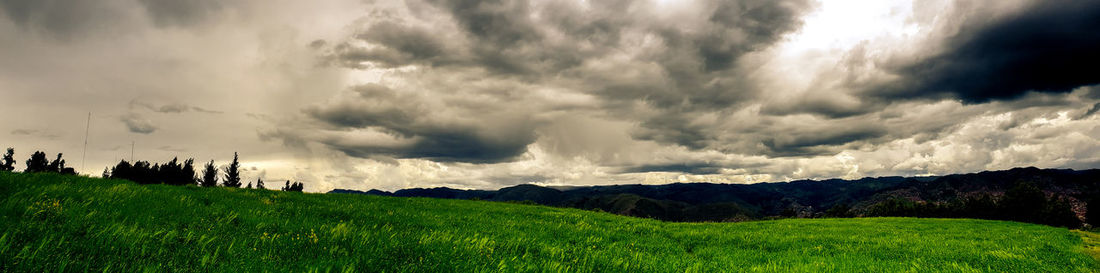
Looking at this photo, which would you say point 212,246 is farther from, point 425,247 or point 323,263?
point 425,247

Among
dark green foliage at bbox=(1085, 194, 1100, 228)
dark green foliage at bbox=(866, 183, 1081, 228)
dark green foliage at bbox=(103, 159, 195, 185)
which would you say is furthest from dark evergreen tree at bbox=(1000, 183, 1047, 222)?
dark green foliage at bbox=(103, 159, 195, 185)

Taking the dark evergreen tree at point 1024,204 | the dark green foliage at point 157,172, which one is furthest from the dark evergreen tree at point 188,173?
the dark evergreen tree at point 1024,204

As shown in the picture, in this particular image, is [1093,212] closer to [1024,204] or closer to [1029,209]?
[1024,204]

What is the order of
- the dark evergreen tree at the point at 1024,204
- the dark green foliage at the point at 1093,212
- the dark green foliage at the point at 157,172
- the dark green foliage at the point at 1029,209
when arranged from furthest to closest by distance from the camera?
1. the dark green foliage at the point at 157,172
2. the dark green foliage at the point at 1093,212
3. the dark evergreen tree at the point at 1024,204
4. the dark green foliage at the point at 1029,209

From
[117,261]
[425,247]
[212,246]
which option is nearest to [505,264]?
[425,247]

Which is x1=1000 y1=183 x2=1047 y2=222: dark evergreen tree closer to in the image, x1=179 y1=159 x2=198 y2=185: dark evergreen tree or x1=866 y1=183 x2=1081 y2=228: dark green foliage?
x1=866 y1=183 x2=1081 y2=228: dark green foliage

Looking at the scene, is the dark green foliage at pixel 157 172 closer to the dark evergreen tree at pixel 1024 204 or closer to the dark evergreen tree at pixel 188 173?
the dark evergreen tree at pixel 188 173

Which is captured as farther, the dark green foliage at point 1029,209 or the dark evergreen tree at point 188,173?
the dark evergreen tree at point 188,173

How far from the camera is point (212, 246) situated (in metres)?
5.39

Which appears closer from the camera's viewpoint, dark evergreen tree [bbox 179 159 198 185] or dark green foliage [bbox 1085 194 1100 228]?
dark green foliage [bbox 1085 194 1100 228]

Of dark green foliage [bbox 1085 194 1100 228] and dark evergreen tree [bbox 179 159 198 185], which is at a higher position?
dark evergreen tree [bbox 179 159 198 185]

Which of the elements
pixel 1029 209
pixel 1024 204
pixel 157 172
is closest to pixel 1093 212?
pixel 1024 204

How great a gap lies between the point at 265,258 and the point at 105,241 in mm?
1576

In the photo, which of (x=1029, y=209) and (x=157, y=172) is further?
→ (x=157, y=172)
